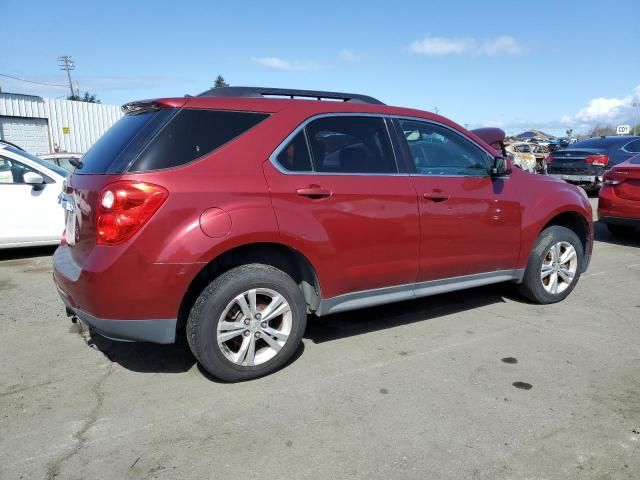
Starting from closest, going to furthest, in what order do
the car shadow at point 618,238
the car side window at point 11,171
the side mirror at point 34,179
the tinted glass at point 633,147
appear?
the side mirror at point 34,179 → the car side window at point 11,171 → the car shadow at point 618,238 → the tinted glass at point 633,147

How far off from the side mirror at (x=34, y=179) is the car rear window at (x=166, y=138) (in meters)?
3.90

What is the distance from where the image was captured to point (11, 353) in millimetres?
3828

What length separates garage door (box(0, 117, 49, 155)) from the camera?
22.8 m

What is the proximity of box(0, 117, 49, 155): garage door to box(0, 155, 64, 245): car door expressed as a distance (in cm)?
1841

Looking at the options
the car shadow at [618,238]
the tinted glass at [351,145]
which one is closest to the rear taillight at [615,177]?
the car shadow at [618,238]

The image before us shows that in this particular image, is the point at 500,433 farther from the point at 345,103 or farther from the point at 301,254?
the point at 345,103

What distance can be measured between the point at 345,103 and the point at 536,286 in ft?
8.38

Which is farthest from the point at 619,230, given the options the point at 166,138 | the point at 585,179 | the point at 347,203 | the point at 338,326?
the point at 166,138

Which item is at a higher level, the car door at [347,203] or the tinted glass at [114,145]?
the tinted glass at [114,145]

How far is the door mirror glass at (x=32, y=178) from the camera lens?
666cm

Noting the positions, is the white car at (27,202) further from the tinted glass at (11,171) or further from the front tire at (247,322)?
the front tire at (247,322)

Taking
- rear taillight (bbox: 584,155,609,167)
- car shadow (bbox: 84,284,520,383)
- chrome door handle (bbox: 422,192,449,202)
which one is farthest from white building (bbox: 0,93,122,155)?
chrome door handle (bbox: 422,192,449,202)

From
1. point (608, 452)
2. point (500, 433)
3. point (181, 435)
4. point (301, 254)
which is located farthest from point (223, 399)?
point (608, 452)

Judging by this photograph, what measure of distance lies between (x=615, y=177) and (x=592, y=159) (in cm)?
582
